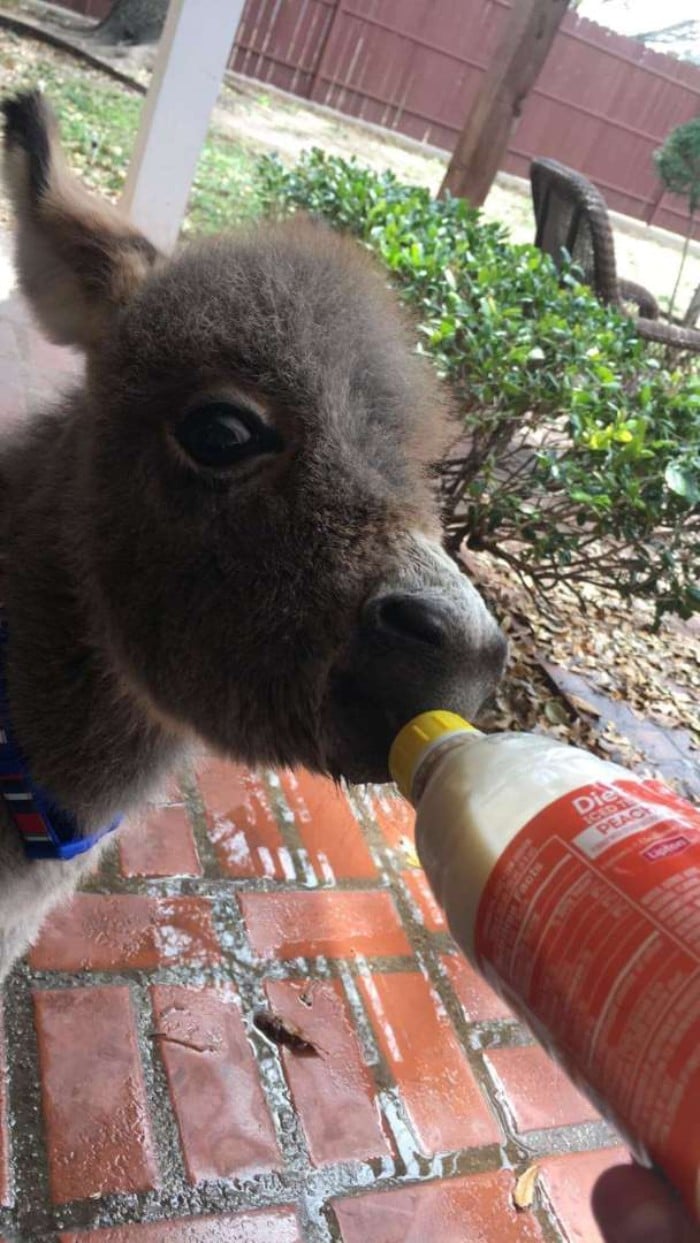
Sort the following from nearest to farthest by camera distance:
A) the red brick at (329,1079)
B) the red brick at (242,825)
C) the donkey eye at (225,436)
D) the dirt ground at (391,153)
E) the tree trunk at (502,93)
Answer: the donkey eye at (225,436) → the red brick at (329,1079) → the red brick at (242,825) → the tree trunk at (502,93) → the dirt ground at (391,153)

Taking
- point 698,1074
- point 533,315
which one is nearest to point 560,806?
point 698,1074

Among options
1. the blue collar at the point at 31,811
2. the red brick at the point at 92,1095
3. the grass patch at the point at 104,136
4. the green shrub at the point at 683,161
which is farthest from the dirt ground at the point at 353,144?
the blue collar at the point at 31,811

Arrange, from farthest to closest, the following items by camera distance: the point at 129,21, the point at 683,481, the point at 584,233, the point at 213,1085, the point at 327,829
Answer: the point at 129,21 → the point at 584,233 → the point at 683,481 → the point at 327,829 → the point at 213,1085

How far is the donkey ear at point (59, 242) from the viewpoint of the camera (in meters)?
1.85

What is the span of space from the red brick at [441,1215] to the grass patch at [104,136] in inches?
232

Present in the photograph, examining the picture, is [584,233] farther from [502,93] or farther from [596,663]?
[596,663]

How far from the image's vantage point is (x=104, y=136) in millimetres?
9938

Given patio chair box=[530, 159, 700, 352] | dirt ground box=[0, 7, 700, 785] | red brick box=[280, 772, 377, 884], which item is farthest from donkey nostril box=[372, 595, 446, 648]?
patio chair box=[530, 159, 700, 352]

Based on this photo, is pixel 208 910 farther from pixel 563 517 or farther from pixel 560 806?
pixel 563 517

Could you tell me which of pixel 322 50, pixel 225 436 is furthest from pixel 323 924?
pixel 322 50

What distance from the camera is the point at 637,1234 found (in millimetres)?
961

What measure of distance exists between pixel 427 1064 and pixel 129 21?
1683cm

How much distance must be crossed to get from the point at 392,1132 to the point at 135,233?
85.3 inches

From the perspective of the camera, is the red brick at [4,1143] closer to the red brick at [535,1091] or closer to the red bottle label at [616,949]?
the red brick at [535,1091]
